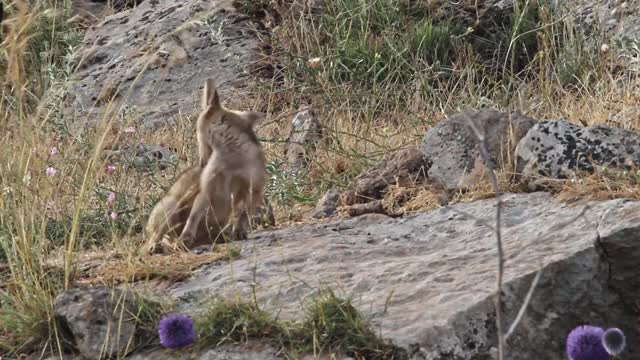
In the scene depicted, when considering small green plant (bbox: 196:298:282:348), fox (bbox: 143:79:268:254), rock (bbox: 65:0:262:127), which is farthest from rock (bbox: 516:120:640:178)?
rock (bbox: 65:0:262:127)

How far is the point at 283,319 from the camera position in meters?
4.35

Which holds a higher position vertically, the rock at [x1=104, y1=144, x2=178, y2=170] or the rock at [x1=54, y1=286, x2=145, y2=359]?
the rock at [x1=54, y1=286, x2=145, y2=359]

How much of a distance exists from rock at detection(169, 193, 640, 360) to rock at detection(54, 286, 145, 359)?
9.7 inches

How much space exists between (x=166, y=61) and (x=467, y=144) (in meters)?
4.58

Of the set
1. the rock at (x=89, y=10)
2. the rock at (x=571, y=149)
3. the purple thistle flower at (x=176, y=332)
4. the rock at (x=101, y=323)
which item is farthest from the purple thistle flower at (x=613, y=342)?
the rock at (x=89, y=10)

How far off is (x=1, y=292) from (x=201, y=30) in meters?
5.94

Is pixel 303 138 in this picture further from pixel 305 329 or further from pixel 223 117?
pixel 305 329

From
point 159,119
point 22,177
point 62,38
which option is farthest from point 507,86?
point 22,177

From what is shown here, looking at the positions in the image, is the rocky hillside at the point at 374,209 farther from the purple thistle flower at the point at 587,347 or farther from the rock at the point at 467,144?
the purple thistle flower at the point at 587,347

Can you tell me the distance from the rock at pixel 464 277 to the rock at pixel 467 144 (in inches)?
24.8

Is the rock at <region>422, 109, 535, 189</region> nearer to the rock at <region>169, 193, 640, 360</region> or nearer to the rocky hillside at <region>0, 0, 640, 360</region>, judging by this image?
the rocky hillside at <region>0, 0, 640, 360</region>

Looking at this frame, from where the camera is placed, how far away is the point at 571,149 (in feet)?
18.4

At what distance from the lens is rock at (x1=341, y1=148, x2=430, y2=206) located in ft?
20.6

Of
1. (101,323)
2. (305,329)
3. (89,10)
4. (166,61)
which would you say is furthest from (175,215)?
(89,10)
